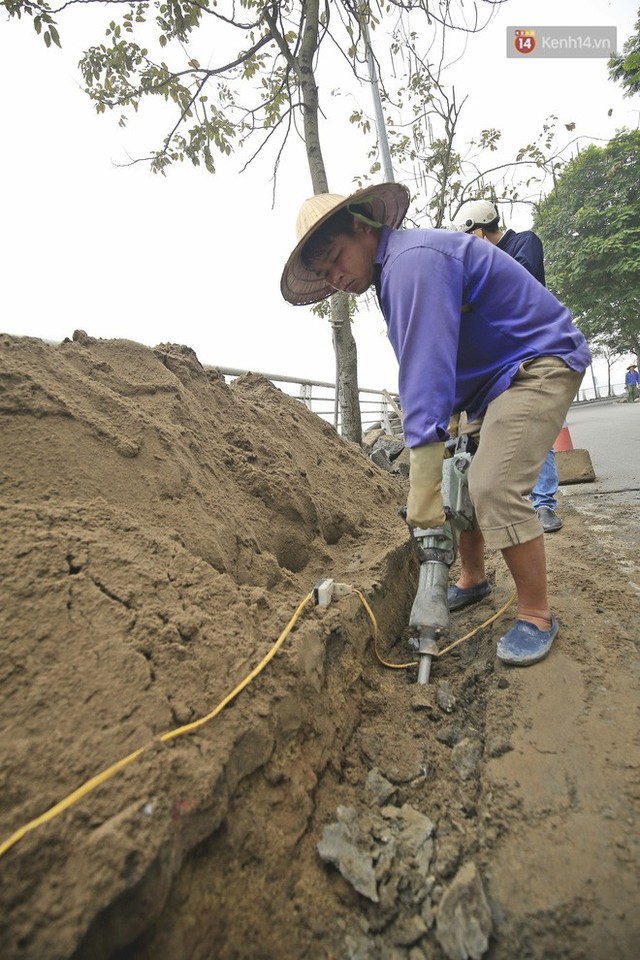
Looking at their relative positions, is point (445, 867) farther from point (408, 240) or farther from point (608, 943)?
point (408, 240)

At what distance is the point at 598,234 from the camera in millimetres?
18141

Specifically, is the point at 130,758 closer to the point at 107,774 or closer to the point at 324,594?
the point at 107,774

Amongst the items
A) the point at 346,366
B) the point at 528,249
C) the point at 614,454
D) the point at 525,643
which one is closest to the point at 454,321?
the point at 525,643

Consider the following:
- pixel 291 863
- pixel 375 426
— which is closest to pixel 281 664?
pixel 291 863

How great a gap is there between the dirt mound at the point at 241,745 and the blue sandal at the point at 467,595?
1.20 ft

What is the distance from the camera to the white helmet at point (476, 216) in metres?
3.35

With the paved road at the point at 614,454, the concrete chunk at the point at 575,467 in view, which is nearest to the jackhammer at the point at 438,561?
the paved road at the point at 614,454

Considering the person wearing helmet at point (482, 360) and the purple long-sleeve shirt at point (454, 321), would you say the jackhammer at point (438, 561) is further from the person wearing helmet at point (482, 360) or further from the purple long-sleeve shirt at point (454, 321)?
the purple long-sleeve shirt at point (454, 321)

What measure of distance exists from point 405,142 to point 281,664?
30.4ft

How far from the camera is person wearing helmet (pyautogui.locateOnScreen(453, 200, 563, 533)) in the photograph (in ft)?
10.3

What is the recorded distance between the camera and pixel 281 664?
138 centimetres

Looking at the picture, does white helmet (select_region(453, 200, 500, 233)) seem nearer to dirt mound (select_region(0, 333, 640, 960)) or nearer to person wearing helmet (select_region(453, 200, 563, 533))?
person wearing helmet (select_region(453, 200, 563, 533))

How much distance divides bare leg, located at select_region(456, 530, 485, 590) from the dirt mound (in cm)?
46

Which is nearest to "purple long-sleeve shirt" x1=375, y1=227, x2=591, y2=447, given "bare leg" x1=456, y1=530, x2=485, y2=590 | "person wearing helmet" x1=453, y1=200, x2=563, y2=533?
"bare leg" x1=456, y1=530, x2=485, y2=590
